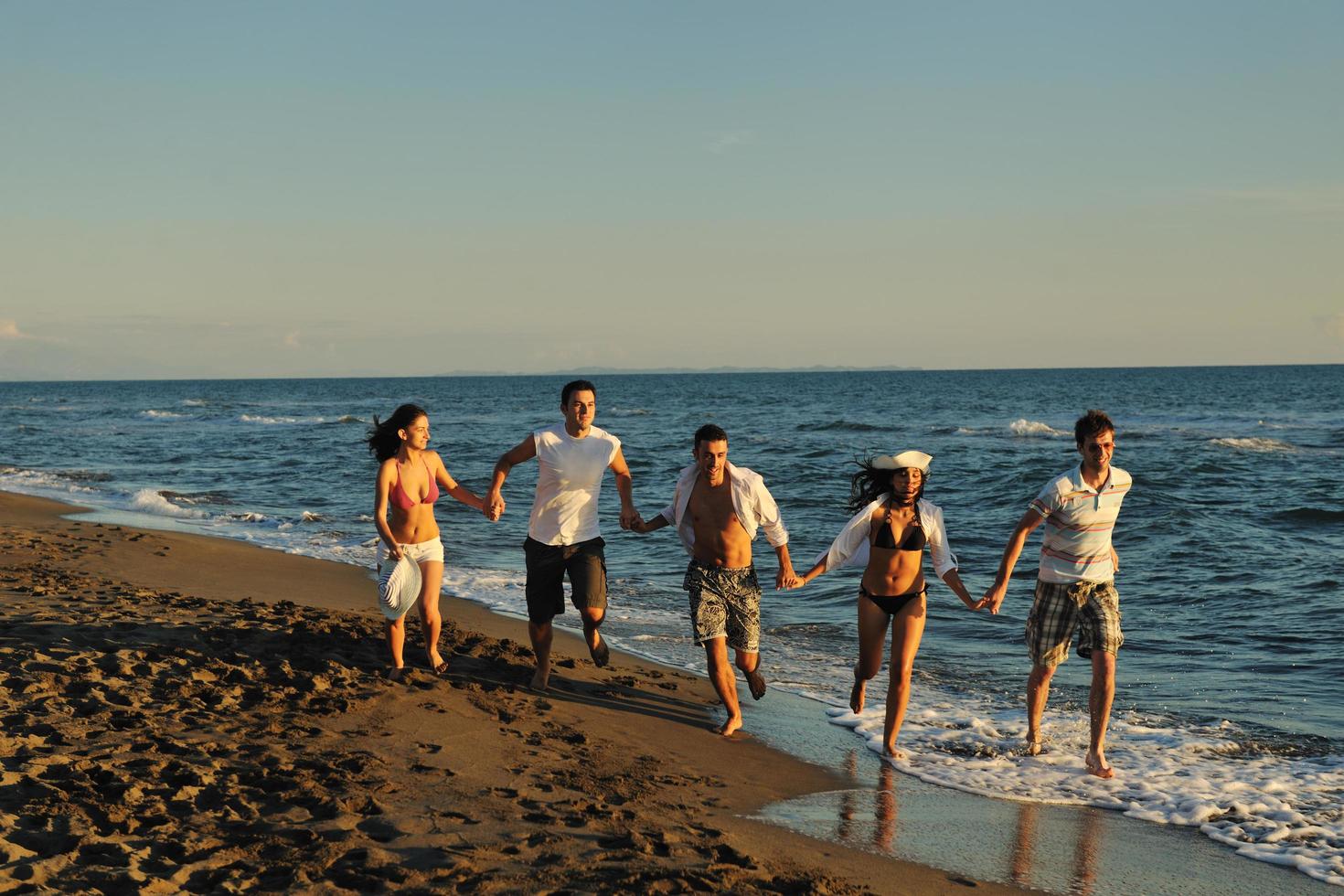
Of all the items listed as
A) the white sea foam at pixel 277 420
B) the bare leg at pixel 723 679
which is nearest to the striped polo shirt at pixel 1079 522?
the bare leg at pixel 723 679

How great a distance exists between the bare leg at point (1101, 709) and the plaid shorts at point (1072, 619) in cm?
6

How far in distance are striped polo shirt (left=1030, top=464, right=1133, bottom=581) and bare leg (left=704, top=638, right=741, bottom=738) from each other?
1.97m

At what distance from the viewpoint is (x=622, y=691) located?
23.7 feet

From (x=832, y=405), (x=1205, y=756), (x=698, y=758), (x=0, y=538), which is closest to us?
(x=698, y=758)

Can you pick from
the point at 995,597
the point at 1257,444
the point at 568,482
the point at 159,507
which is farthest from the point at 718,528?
the point at 1257,444

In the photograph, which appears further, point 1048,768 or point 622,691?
point 622,691

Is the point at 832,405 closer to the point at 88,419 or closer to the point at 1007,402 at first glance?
the point at 1007,402

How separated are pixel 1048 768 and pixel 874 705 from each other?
1.45 meters

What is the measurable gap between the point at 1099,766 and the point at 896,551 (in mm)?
1674

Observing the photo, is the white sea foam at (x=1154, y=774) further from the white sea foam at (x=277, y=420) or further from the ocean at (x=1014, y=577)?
the white sea foam at (x=277, y=420)

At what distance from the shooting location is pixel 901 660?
242 inches

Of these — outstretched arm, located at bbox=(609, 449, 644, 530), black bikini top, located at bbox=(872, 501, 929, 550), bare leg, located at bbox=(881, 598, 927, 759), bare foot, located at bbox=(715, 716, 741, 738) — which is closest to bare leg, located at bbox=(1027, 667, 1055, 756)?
bare leg, located at bbox=(881, 598, 927, 759)

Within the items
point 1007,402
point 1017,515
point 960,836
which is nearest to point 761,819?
point 960,836

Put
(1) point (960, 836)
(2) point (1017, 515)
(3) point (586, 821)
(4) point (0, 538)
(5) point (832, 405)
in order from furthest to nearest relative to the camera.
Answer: (5) point (832, 405), (2) point (1017, 515), (4) point (0, 538), (1) point (960, 836), (3) point (586, 821)
